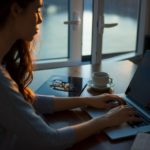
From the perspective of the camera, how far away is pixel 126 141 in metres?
1.13

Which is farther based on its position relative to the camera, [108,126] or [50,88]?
[50,88]

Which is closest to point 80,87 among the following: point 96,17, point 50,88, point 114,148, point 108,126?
point 50,88

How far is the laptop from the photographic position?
117 centimetres

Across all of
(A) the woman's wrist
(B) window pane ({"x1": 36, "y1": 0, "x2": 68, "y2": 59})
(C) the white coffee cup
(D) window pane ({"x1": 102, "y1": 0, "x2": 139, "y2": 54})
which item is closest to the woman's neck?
(A) the woman's wrist

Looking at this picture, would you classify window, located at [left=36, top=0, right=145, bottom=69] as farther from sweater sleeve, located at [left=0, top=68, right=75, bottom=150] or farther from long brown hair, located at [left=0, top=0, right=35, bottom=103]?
sweater sleeve, located at [left=0, top=68, right=75, bottom=150]

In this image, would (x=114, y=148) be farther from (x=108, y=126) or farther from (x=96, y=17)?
(x=96, y=17)

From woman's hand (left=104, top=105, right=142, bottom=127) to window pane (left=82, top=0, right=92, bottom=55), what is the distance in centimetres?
178

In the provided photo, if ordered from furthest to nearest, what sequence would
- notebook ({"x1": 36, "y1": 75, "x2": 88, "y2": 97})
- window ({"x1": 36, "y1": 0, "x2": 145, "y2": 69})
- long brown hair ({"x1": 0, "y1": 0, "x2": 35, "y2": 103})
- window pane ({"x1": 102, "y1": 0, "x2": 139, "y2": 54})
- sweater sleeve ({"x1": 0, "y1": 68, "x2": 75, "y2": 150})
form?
window pane ({"x1": 102, "y1": 0, "x2": 139, "y2": 54}) → window ({"x1": 36, "y1": 0, "x2": 145, "y2": 69}) → notebook ({"x1": 36, "y1": 75, "x2": 88, "y2": 97}) → long brown hair ({"x1": 0, "y1": 0, "x2": 35, "y2": 103}) → sweater sleeve ({"x1": 0, "y1": 68, "x2": 75, "y2": 150})

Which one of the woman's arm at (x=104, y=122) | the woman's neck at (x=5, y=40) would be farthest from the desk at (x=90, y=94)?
the woman's neck at (x=5, y=40)

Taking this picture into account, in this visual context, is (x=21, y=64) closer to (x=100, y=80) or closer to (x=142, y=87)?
(x=100, y=80)

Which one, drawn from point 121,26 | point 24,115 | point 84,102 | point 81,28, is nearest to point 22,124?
point 24,115

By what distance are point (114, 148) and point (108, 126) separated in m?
0.12

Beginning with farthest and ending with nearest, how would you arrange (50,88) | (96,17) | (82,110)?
(96,17) < (50,88) < (82,110)

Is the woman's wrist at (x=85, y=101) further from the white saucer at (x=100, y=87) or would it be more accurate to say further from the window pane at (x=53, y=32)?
the window pane at (x=53, y=32)
